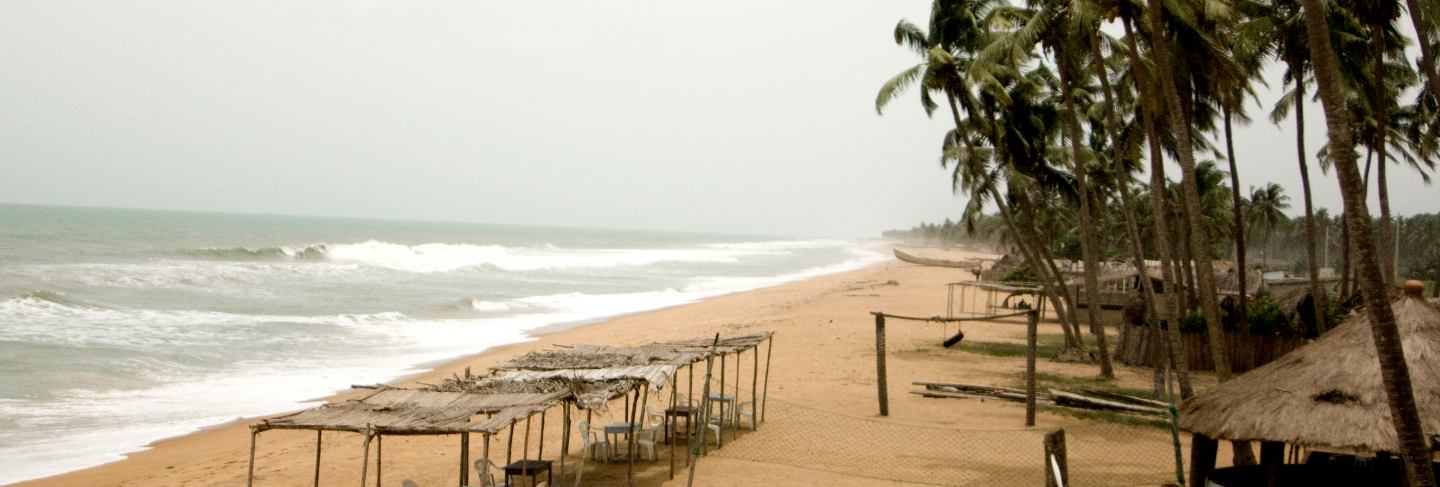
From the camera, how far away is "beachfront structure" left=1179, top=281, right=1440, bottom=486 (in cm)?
804

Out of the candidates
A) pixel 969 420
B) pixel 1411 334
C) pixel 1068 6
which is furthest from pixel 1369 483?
pixel 1068 6

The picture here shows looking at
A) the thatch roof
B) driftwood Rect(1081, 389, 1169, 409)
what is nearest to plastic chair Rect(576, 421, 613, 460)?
the thatch roof

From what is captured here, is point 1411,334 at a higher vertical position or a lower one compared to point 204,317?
higher

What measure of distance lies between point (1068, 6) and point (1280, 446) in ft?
29.9

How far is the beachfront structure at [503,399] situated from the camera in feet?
28.1

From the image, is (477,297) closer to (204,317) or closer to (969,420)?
(204,317)

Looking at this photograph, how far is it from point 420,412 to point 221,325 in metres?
19.4

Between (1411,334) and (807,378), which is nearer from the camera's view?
(1411,334)

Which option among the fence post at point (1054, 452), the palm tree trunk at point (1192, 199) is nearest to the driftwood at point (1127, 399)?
the palm tree trunk at point (1192, 199)

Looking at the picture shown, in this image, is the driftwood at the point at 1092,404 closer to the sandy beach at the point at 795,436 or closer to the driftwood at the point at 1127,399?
the driftwood at the point at 1127,399

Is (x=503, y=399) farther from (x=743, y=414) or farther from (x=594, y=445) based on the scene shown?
(x=743, y=414)

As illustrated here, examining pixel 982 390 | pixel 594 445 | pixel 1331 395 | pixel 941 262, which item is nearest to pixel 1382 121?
pixel 982 390

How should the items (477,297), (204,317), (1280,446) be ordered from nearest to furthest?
(1280,446) → (204,317) → (477,297)

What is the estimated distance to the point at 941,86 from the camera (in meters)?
19.5
